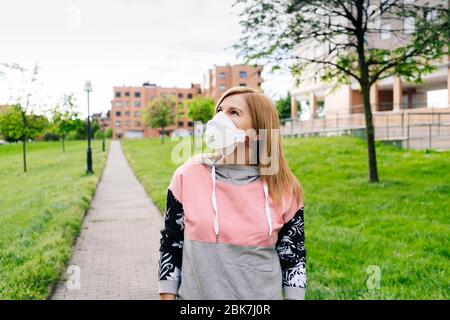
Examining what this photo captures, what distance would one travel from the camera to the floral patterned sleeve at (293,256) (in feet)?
7.73

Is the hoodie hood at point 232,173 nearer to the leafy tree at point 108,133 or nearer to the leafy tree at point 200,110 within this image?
the leafy tree at point 200,110

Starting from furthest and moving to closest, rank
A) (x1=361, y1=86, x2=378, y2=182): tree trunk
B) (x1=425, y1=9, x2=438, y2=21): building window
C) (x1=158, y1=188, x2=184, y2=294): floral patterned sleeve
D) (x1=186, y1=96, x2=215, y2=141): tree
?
(x1=186, y1=96, x2=215, y2=141): tree → (x1=361, y1=86, x2=378, y2=182): tree trunk → (x1=425, y1=9, x2=438, y2=21): building window → (x1=158, y1=188, x2=184, y2=294): floral patterned sleeve

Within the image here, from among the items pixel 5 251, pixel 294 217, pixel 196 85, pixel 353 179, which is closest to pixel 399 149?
pixel 353 179

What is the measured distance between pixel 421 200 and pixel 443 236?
9.55 ft

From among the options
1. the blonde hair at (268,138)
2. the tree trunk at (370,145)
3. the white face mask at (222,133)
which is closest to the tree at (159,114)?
the tree trunk at (370,145)

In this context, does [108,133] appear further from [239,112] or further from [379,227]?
[239,112]

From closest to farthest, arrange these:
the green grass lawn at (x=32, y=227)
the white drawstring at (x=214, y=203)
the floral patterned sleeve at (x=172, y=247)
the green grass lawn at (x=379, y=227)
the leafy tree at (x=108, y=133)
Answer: the white drawstring at (x=214, y=203), the floral patterned sleeve at (x=172, y=247), the green grass lawn at (x=379, y=227), the green grass lawn at (x=32, y=227), the leafy tree at (x=108, y=133)

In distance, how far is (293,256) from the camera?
238 cm

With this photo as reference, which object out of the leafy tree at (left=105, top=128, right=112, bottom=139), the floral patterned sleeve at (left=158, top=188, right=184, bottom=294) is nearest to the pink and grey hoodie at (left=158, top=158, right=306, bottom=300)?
the floral patterned sleeve at (left=158, top=188, right=184, bottom=294)

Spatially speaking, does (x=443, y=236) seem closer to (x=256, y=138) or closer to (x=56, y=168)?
(x=256, y=138)

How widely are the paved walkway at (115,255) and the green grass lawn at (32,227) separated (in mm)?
232

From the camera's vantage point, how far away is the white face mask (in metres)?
2.20

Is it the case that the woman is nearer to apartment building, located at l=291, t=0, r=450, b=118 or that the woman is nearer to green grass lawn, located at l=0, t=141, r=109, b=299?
green grass lawn, located at l=0, t=141, r=109, b=299

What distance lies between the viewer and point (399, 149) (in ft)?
65.8
